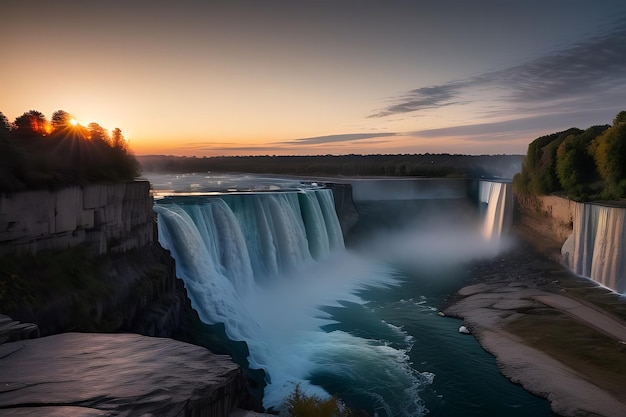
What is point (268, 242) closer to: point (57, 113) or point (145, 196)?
point (145, 196)

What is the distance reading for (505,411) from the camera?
44.7ft

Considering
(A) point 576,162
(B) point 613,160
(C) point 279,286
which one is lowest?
(C) point 279,286

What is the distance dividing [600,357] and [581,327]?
289cm

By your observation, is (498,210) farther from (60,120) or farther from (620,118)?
(60,120)

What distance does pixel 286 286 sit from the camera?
85.8 feet

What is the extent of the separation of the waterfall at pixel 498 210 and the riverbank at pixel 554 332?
842 centimetres

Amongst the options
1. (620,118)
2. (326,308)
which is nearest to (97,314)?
(326,308)

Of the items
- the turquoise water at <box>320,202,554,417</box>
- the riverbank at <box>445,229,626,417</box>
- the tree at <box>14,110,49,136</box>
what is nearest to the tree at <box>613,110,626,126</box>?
the riverbank at <box>445,229,626,417</box>

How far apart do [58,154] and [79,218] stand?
2.40m

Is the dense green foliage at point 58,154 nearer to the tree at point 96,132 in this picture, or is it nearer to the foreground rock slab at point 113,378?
the tree at point 96,132

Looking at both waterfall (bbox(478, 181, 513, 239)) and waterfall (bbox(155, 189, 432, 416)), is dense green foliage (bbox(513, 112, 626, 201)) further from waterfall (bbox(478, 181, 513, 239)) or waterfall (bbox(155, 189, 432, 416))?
waterfall (bbox(155, 189, 432, 416))

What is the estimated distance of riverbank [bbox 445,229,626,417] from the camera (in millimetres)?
14276

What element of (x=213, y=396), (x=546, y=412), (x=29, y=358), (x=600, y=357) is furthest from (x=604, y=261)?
(x=29, y=358)

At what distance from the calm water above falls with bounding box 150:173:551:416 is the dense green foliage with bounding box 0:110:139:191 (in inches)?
148
